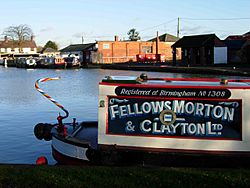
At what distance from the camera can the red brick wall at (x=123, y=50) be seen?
8875cm

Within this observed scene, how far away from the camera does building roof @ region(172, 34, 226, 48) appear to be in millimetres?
60372

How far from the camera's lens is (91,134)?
Answer: 437 inches

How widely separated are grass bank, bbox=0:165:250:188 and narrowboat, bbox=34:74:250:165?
2.91 feet

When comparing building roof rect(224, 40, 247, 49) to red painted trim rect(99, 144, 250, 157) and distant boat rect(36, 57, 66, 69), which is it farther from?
red painted trim rect(99, 144, 250, 157)

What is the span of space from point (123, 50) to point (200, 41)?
32.1 m

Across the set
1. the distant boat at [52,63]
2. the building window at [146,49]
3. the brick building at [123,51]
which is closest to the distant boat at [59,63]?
the distant boat at [52,63]

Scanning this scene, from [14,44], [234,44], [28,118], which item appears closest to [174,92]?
[28,118]

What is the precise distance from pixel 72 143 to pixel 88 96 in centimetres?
2092

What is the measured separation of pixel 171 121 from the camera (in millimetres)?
8523

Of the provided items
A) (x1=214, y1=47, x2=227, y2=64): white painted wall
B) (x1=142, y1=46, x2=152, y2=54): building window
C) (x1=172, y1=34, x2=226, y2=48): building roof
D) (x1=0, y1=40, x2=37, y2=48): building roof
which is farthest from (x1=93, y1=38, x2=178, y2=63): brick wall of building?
(x1=0, y1=40, x2=37, y2=48): building roof

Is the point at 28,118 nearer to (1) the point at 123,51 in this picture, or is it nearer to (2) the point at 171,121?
(2) the point at 171,121

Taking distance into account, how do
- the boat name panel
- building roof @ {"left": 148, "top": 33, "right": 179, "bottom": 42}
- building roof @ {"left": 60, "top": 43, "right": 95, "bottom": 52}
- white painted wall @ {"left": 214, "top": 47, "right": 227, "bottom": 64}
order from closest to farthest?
the boat name panel, white painted wall @ {"left": 214, "top": 47, "right": 227, "bottom": 64}, building roof @ {"left": 60, "top": 43, "right": 95, "bottom": 52}, building roof @ {"left": 148, "top": 33, "right": 179, "bottom": 42}

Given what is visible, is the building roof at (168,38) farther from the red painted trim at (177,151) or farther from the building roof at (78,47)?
the red painted trim at (177,151)

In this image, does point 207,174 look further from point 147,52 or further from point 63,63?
point 147,52
